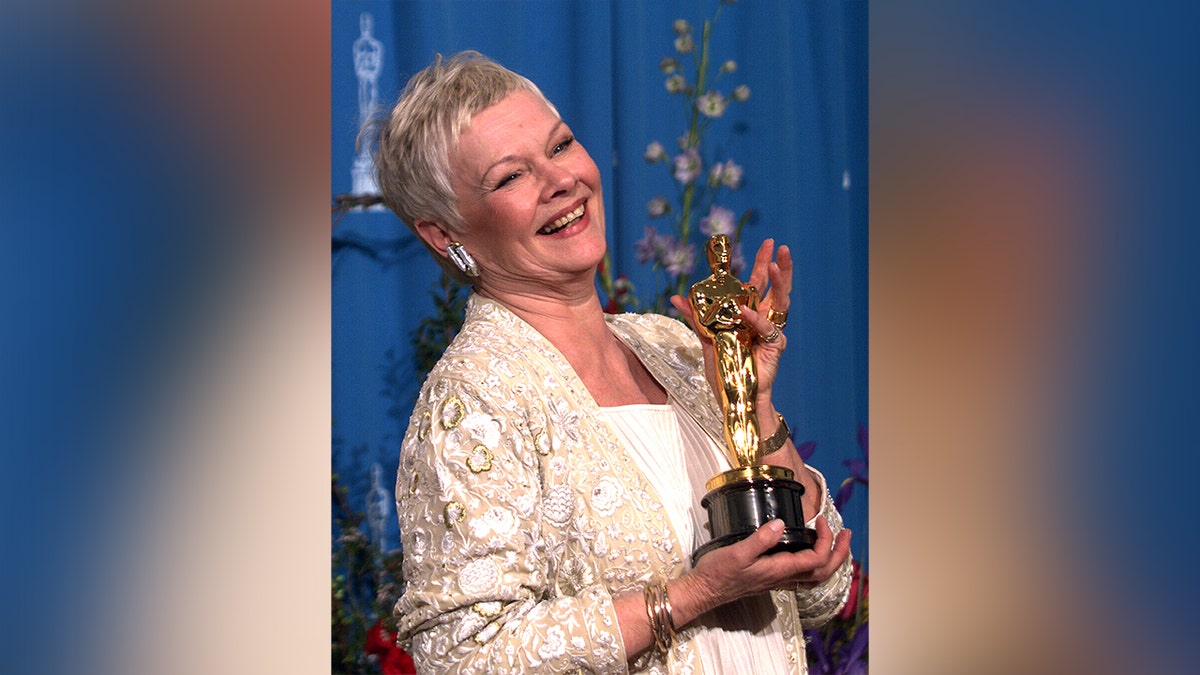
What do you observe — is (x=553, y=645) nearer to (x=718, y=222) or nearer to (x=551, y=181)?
(x=551, y=181)

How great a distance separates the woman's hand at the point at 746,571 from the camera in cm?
138

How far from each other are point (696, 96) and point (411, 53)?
1.73 ft

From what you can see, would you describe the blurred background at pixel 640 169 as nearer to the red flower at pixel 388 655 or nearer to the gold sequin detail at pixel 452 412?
the red flower at pixel 388 655

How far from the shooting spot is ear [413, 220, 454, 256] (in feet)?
5.49

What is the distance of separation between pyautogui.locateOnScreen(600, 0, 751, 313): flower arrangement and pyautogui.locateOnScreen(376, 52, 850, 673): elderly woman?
0.41 metres

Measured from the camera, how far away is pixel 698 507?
1.54 metres

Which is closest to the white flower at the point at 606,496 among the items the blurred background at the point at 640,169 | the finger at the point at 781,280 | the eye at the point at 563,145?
the finger at the point at 781,280

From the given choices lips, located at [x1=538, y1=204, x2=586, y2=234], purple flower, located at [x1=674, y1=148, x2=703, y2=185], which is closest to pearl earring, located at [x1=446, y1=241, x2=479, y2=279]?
lips, located at [x1=538, y1=204, x2=586, y2=234]

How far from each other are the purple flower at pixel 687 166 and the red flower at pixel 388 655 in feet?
3.19

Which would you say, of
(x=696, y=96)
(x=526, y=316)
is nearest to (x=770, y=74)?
(x=696, y=96)

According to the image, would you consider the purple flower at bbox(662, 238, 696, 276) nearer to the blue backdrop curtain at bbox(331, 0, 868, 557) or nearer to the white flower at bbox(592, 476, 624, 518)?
the blue backdrop curtain at bbox(331, 0, 868, 557)
